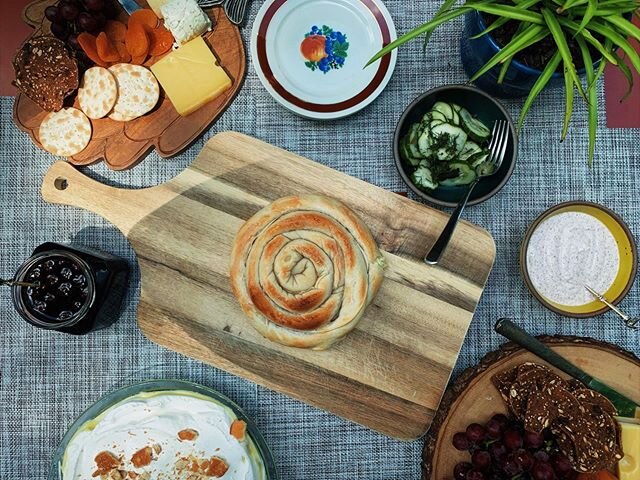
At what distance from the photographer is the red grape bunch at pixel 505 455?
3.74ft

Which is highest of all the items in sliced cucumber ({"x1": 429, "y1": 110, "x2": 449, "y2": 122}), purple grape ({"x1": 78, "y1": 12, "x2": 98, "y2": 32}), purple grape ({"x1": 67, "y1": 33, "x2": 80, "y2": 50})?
purple grape ({"x1": 78, "y1": 12, "x2": 98, "y2": 32})

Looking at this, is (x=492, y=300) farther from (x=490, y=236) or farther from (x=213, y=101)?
(x=213, y=101)

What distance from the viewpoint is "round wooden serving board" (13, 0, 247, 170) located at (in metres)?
1.31

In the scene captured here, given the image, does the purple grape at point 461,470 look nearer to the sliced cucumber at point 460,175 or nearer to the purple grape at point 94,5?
the sliced cucumber at point 460,175

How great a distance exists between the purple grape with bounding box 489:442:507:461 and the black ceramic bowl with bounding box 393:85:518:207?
0.49 metres

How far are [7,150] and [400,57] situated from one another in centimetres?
94

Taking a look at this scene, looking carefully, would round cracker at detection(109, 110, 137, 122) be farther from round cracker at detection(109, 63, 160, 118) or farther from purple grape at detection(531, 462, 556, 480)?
purple grape at detection(531, 462, 556, 480)

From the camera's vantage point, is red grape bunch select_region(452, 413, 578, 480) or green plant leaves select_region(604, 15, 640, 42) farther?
red grape bunch select_region(452, 413, 578, 480)

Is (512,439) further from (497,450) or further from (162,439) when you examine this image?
(162,439)

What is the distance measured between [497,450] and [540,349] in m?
0.22

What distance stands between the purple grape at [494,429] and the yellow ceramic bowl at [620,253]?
263mm

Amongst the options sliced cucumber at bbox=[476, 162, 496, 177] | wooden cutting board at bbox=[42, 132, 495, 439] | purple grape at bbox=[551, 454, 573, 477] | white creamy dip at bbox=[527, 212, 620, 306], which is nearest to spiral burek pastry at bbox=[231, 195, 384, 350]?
wooden cutting board at bbox=[42, 132, 495, 439]

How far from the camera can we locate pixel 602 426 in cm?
115

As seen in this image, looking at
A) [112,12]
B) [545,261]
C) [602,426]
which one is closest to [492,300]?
[545,261]
